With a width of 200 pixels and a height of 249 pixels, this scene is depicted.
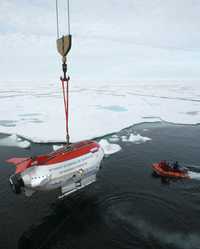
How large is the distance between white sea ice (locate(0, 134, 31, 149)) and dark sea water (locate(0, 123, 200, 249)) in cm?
240

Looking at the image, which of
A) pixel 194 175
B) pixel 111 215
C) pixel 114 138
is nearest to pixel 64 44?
pixel 111 215

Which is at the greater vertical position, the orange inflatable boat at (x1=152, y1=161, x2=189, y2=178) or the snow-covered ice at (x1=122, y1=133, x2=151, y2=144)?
the snow-covered ice at (x1=122, y1=133, x2=151, y2=144)

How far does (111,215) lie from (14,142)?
28.6 feet

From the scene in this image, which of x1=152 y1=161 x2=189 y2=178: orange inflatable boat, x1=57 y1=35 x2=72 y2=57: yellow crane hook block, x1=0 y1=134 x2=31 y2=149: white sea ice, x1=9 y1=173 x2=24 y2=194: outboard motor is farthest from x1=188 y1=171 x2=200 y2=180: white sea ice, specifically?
x1=0 y1=134 x2=31 y2=149: white sea ice

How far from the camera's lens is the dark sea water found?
20.3 feet

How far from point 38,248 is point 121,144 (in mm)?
8399

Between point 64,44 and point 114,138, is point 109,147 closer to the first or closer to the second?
point 114,138

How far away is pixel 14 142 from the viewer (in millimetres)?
13445

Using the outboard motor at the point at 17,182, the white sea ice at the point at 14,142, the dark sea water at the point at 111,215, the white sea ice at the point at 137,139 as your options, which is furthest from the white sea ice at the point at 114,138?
the outboard motor at the point at 17,182

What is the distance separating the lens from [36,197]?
8.16 m

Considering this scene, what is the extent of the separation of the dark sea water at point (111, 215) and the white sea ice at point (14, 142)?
2.40 m

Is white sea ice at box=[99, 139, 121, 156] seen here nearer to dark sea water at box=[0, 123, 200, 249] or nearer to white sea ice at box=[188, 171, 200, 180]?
dark sea water at box=[0, 123, 200, 249]

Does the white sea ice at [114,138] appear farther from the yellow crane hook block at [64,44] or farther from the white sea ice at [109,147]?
the yellow crane hook block at [64,44]

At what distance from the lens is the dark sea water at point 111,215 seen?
620 centimetres
